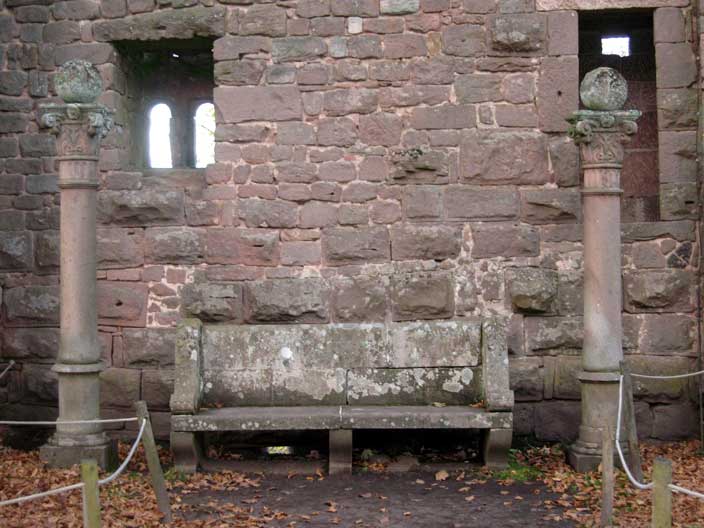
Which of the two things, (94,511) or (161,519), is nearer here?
(94,511)

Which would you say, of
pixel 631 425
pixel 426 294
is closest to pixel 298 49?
pixel 426 294

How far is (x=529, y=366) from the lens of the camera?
7.60 m

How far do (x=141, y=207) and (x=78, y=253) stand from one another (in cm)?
108

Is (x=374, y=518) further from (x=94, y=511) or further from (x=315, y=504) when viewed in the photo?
(x=94, y=511)

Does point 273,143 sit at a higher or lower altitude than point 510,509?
higher

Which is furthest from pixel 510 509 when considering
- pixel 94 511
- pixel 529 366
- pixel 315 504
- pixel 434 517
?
pixel 94 511

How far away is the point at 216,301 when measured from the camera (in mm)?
7707

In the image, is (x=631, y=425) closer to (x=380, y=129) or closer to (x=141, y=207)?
(x=380, y=129)

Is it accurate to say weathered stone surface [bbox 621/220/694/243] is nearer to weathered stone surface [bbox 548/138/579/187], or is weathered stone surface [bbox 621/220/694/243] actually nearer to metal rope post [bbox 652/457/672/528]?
weathered stone surface [bbox 548/138/579/187]

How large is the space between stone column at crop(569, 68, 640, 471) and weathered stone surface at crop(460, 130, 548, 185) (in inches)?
31.2

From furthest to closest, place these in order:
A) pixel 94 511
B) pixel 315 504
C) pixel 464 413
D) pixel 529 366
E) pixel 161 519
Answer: pixel 529 366 < pixel 464 413 < pixel 315 504 < pixel 161 519 < pixel 94 511

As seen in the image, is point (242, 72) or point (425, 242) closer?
point (425, 242)

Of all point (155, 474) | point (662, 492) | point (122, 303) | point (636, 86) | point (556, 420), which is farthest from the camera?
point (636, 86)

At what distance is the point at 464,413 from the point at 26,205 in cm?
429
